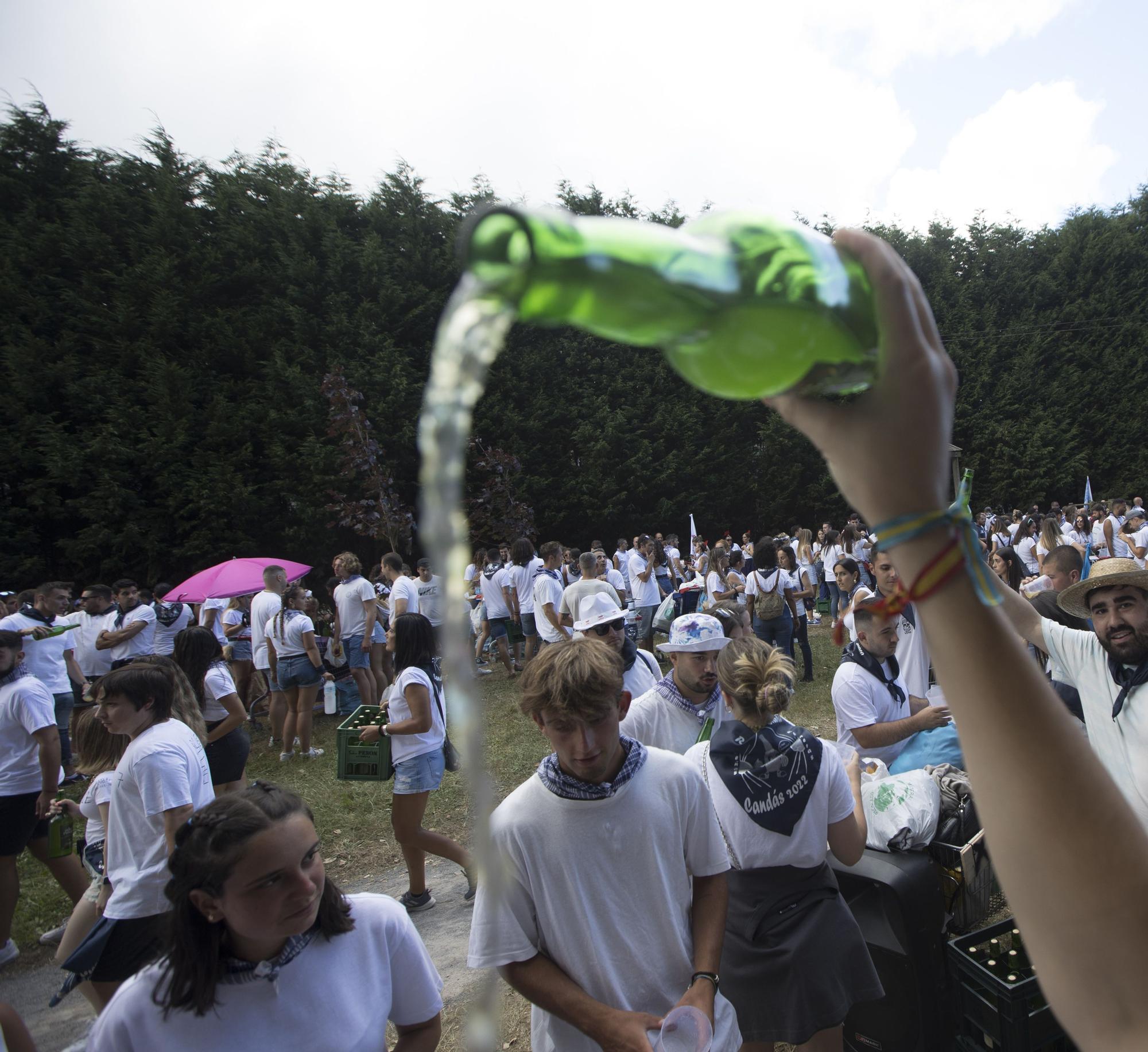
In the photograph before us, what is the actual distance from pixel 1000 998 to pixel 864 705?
1.38m

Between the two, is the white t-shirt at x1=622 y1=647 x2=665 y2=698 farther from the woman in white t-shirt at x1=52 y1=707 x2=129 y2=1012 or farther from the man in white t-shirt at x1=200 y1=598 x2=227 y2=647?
the man in white t-shirt at x1=200 y1=598 x2=227 y2=647

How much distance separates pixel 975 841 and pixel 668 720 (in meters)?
1.44

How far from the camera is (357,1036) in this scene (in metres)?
1.90

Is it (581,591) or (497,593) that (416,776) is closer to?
(581,591)

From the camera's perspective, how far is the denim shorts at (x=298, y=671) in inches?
304

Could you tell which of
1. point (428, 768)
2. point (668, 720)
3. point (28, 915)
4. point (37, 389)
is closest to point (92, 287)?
point (37, 389)

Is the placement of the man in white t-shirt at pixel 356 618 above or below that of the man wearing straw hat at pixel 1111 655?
above

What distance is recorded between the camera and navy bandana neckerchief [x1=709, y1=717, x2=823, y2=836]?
255 cm

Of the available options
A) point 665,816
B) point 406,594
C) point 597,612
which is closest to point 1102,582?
point 665,816

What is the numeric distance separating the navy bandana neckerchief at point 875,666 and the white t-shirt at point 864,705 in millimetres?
18

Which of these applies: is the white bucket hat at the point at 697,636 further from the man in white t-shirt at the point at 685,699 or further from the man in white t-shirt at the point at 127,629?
the man in white t-shirt at the point at 127,629

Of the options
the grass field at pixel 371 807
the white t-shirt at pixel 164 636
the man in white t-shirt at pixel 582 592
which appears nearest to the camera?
the grass field at pixel 371 807

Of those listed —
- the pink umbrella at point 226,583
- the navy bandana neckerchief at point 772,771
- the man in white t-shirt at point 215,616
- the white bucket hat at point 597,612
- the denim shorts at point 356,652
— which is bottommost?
the navy bandana neckerchief at point 772,771

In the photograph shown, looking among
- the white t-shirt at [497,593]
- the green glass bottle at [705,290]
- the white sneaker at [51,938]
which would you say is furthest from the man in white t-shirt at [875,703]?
the white t-shirt at [497,593]
